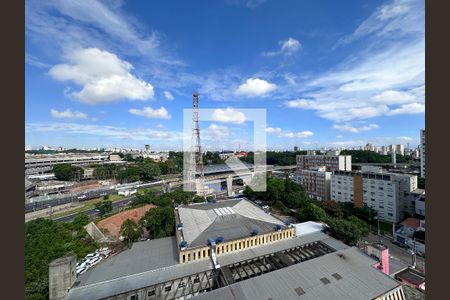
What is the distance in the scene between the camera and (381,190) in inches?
982

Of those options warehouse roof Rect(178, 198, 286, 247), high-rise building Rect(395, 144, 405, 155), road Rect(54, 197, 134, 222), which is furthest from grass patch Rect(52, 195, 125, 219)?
high-rise building Rect(395, 144, 405, 155)

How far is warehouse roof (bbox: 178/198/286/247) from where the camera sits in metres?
12.6

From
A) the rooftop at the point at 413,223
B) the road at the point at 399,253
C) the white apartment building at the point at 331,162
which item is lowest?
the road at the point at 399,253

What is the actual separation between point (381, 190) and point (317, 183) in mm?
9343

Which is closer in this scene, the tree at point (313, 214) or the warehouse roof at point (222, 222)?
the warehouse roof at point (222, 222)

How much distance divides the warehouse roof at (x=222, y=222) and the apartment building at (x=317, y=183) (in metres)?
19.7

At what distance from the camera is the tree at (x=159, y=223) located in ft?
55.9

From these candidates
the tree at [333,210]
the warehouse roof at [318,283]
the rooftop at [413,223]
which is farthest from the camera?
the tree at [333,210]

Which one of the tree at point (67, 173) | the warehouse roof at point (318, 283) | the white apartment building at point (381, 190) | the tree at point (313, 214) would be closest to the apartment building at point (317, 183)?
the white apartment building at point (381, 190)

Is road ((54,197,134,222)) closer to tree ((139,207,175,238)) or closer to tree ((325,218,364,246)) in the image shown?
tree ((139,207,175,238))

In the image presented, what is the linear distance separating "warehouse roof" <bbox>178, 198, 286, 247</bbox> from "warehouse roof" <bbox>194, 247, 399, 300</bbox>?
3.48 metres

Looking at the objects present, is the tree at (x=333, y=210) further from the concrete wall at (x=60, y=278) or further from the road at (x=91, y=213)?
the road at (x=91, y=213)

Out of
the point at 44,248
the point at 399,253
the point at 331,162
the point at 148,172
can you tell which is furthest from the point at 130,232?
the point at 148,172

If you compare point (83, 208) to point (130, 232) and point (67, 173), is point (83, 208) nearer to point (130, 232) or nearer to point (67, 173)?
point (130, 232)
